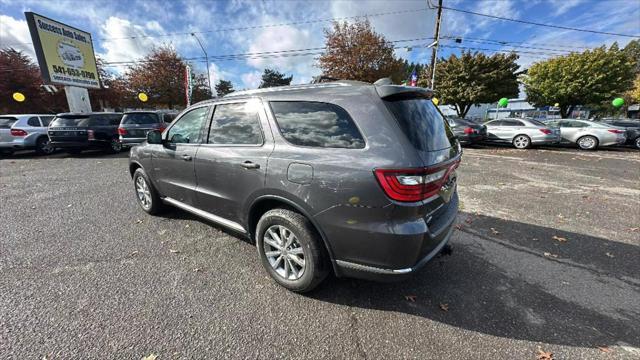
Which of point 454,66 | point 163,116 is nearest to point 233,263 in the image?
point 163,116

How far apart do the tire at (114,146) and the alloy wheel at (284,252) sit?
11622 mm

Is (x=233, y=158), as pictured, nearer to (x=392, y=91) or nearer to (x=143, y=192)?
(x=392, y=91)

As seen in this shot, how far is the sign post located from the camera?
41.6 ft

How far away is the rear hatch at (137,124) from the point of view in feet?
33.0

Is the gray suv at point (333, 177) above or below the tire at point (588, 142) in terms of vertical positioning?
above

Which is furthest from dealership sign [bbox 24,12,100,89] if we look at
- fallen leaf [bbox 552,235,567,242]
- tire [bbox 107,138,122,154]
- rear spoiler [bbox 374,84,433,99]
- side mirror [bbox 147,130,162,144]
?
fallen leaf [bbox 552,235,567,242]

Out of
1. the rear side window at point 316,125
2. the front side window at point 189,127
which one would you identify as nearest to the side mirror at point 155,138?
the front side window at point 189,127

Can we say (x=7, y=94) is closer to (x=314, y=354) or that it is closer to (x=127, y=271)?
(x=127, y=271)

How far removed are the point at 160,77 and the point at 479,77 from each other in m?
31.7

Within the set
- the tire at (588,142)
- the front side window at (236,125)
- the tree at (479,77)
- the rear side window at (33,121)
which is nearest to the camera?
the front side window at (236,125)

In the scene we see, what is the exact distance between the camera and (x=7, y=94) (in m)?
22.1

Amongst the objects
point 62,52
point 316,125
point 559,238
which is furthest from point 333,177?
point 62,52

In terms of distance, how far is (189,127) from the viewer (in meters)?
3.44

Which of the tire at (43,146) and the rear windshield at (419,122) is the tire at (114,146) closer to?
the tire at (43,146)
